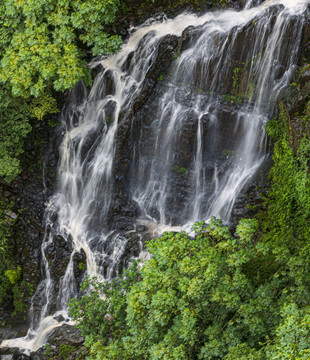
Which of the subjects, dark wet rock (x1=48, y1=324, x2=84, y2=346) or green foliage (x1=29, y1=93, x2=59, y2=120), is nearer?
dark wet rock (x1=48, y1=324, x2=84, y2=346)

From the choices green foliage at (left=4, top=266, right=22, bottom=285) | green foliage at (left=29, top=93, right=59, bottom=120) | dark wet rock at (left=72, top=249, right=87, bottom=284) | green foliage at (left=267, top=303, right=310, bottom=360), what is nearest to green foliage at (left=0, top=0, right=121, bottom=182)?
green foliage at (left=29, top=93, right=59, bottom=120)

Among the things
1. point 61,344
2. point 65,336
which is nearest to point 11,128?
point 65,336

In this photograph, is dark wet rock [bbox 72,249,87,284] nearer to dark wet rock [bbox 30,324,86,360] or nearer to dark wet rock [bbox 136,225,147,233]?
dark wet rock [bbox 30,324,86,360]

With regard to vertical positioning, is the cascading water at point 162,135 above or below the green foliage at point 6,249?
above

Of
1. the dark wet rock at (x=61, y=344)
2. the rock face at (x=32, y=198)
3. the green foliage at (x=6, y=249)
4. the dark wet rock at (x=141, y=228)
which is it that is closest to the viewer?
the dark wet rock at (x=61, y=344)

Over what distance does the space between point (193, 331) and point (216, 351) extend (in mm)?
569

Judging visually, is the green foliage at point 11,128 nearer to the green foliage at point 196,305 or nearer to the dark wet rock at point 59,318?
the dark wet rock at point 59,318

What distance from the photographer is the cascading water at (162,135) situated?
10.6 meters

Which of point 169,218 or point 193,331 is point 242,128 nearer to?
point 169,218

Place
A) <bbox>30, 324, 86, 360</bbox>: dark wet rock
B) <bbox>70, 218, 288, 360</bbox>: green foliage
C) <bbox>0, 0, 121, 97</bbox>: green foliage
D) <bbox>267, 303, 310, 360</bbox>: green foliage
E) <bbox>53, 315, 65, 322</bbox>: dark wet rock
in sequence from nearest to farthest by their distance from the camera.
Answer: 1. <bbox>267, 303, 310, 360</bbox>: green foliage
2. <bbox>70, 218, 288, 360</bbox>: green foliage
3. <bbox>0, 0, 121, 97</bbox>: green foliage
4. <bbox>30, 324, 86, 360</bbox>: dark wet rock
5. <bbox>53, 315, 65, 322</bbox>: dark wet rock

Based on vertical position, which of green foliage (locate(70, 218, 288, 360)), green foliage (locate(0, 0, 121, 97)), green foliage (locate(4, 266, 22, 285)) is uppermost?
green foliage (locate(0, 0, 121, 97))

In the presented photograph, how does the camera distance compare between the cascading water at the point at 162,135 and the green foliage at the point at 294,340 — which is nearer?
the green foliage at the point at 294,340

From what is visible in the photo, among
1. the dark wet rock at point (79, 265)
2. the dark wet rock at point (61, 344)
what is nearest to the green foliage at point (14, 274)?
the dark wet rock at point (79, 265)

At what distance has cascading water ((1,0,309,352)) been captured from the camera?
1064cm
